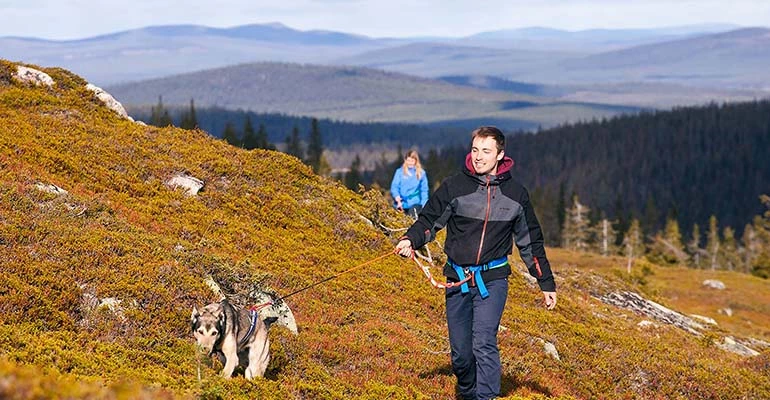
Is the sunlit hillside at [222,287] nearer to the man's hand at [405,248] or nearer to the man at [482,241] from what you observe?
the man at [482,241]

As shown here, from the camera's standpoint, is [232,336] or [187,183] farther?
[187,183]

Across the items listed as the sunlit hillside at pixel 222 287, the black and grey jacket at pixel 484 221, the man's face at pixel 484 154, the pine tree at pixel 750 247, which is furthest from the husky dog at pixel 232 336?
the pine tree at pixel 750 247

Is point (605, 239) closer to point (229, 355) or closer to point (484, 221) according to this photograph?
point (484, 221)

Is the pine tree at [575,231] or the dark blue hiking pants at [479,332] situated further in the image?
the pine tree at [575,231]

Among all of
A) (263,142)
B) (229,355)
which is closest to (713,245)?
(263,142)

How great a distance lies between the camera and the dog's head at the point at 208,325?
8.04m

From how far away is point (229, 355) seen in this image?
850 centimetres

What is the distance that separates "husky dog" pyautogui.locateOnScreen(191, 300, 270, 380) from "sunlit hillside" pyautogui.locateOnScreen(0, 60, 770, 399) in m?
0.29

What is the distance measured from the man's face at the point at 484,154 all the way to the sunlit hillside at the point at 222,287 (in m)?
3.53

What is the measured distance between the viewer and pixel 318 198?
814 inches

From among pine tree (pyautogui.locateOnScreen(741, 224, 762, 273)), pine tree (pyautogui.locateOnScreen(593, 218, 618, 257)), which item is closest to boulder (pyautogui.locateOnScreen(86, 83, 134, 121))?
pine tree (pyautogui.locateOnScreen(593, 218, 618, 257))

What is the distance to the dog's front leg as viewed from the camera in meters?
8.45

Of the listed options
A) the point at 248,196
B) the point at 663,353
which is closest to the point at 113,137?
the point at 248,196

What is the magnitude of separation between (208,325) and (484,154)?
3.86 m
